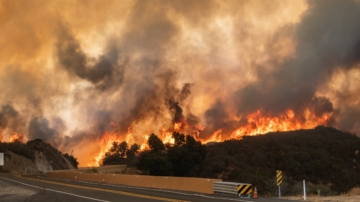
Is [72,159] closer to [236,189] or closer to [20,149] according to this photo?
[20,149]

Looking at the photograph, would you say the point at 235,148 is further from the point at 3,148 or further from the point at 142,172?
the point at 3,148

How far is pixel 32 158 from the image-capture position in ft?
374

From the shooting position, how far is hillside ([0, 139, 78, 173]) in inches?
4198

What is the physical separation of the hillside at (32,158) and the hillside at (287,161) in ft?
152

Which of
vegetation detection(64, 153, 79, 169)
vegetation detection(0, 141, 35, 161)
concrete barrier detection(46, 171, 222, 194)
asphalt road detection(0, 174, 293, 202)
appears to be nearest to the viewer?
asphalt road detection(0, 174, 293, 202)

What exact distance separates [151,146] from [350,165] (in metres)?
45.6

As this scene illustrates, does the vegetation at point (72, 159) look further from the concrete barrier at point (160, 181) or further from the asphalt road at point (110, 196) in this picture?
the asphalt road at point (110, 196)

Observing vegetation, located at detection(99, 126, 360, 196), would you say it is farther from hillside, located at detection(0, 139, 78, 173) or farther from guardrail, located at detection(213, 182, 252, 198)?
hillside, located at detection(0, 139, 78, 173)

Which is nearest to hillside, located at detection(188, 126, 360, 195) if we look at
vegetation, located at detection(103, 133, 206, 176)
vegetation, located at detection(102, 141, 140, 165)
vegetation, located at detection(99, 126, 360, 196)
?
vegetation, located at detection(99, 126, 360, 196)

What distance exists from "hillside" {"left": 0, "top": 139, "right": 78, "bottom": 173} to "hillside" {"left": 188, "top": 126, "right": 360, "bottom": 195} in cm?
4644

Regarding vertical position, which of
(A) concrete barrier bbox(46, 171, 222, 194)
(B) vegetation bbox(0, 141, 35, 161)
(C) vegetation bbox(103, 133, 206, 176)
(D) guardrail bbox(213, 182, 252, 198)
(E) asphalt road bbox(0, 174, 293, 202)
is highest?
(B) vegetation bbox(0, 141, 35, 161)

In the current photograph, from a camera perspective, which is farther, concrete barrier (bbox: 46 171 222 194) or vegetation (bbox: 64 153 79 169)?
vegetation (bbox: 64 153 79 169)

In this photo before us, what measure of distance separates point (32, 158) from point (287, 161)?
66.6 m

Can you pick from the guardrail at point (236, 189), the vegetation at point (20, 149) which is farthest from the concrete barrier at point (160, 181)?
the vegetation at point (20, 149)
